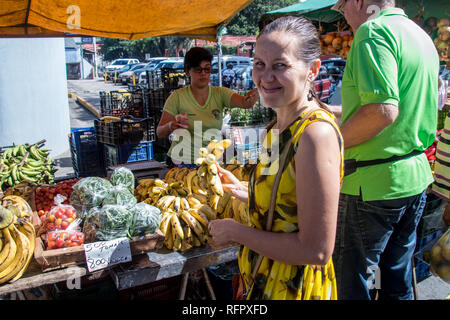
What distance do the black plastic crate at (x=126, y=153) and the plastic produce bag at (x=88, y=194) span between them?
309cm

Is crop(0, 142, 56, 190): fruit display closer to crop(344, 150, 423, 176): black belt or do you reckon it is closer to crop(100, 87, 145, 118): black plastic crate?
crop(100, 87, 145, 118): black plastic crate

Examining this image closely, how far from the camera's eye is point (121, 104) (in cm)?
800

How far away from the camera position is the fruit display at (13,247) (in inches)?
76.0

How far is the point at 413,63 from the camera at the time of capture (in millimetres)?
1989

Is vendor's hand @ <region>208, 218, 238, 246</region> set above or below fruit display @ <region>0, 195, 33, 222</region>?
above

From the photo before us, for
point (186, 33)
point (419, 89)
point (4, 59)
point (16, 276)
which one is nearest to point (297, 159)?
point (419, 89)

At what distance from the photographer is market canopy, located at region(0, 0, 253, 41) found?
3.76 meters

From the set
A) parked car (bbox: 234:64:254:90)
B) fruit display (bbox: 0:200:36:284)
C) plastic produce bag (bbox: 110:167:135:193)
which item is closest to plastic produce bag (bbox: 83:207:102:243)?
fruit display (bbox: 0:200:36:284)

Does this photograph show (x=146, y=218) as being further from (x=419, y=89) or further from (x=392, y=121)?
(x=419, y=89)

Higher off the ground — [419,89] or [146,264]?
[419,89]

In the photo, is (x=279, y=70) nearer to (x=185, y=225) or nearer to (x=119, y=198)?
(x=185, y=225)

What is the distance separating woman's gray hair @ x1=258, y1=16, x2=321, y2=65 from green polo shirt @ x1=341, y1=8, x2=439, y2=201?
743 millimetres

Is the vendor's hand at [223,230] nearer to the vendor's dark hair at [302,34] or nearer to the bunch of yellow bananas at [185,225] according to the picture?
the vendor's dark hair at [302,34]
